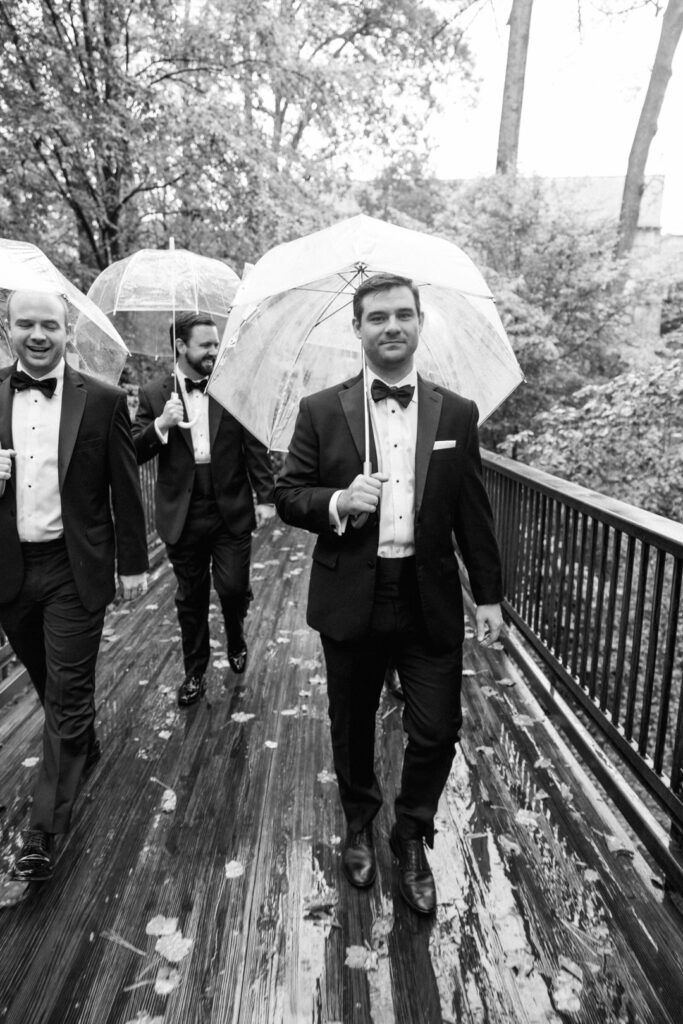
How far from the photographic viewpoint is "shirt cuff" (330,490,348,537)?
2129mm

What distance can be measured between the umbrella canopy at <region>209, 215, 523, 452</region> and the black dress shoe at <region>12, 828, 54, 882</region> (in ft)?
5.41

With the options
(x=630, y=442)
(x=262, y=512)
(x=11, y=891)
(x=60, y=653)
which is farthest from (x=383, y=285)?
(x=630, y=442)

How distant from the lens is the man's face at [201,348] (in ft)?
12.1

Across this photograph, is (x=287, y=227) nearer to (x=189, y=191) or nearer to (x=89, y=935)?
(x=189, y=191)

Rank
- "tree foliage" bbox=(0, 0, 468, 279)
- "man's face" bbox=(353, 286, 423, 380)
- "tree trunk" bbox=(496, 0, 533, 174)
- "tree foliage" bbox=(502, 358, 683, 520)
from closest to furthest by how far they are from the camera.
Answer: "man's face" bbox=(353, 286, 423, 380) < "tree foliage" bbox=(0, 0, 468, 279) < "tree foliage" bbox=(502, 358, 683, 520) < "tree trunk" bbox=(496, 0, 533, 174)

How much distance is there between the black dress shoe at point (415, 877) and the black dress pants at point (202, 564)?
1.79 m

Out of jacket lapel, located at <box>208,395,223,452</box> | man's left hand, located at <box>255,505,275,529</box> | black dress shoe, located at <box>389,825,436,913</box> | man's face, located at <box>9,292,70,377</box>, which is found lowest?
black dress shoe, located at <box>389,825,436,913</box>

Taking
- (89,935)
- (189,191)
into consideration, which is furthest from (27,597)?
(189,191)

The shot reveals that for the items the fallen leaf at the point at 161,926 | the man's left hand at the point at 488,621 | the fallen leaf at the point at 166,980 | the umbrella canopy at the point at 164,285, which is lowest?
the fallen leaf at the point at 161,926

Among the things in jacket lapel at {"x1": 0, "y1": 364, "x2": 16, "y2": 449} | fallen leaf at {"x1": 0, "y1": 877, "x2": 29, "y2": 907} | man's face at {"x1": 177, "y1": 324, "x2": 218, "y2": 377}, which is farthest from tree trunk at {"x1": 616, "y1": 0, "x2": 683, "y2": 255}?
fallen leaf at {"x1": 0, "y1": 877, "x2": 29, "y2": 907}

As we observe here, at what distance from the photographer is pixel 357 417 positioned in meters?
2.23

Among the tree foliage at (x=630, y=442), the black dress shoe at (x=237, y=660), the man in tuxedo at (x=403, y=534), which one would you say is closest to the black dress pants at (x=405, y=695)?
the man in tuxedo at (x=403, y=534)

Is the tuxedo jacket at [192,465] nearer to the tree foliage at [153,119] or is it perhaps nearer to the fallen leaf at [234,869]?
the fallen leaf at [234,869]

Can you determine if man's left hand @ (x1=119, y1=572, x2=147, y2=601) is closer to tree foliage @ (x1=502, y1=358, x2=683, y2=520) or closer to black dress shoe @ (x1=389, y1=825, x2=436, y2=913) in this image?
black dress shoe @ (x1=389, y1=825, x2=436, y2=913)
